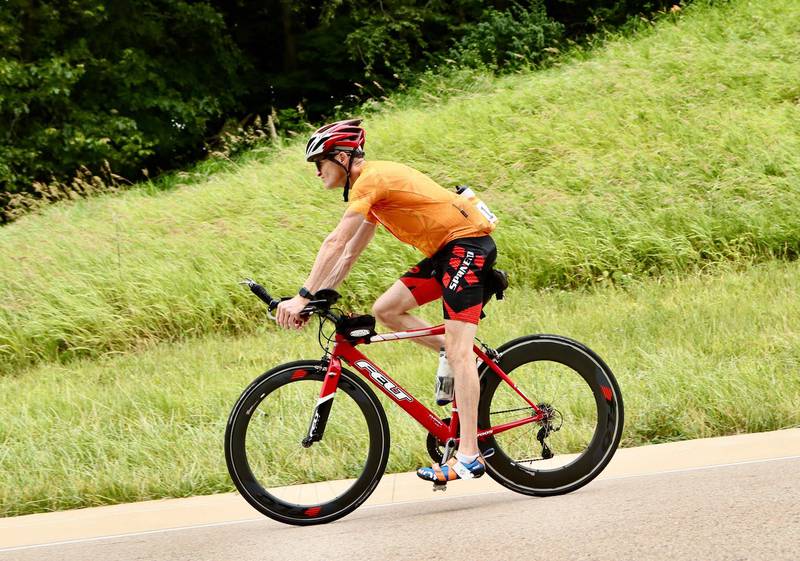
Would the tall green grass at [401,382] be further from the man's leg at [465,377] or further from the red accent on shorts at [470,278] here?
the red accent on shorts at [470,278]

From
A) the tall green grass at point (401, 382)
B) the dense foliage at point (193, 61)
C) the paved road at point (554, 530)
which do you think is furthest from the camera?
the dense foliage at point (193, 61)

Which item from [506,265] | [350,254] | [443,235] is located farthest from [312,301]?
[506,265]

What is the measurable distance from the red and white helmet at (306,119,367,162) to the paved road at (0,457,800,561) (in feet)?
6.06

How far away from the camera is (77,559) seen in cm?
449

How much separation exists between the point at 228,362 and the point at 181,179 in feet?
31.0

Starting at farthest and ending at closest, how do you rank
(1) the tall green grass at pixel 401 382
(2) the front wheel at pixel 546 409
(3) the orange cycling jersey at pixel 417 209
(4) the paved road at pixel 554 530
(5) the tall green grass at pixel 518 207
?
(5) the tall green grass at pixel 518 207, (1) the tall green grass at pixel 401 382, (2) the front wheel at pixel 546 409, (3) the orange cycling jersey at pixel 417 209, (4) the paved road at pixel 554 530

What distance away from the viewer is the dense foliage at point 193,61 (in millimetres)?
19672

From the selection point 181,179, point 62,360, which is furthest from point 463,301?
point 181,179

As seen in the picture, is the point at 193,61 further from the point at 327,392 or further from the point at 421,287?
the point at 327,392

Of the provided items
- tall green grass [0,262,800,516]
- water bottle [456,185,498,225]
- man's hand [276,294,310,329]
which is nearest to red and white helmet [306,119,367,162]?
water bottle [456,185,498,225]

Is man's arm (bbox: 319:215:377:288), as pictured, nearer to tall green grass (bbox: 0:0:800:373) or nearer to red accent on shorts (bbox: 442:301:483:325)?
red accent on shorts (bbox: 442:301:483:325)

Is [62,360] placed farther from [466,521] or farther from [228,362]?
[466,521]

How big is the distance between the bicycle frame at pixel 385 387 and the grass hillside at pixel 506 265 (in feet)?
2.67

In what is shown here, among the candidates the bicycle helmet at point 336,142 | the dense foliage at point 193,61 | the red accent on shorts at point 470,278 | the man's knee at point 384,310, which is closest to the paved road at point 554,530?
the man's knee at point 384,310
